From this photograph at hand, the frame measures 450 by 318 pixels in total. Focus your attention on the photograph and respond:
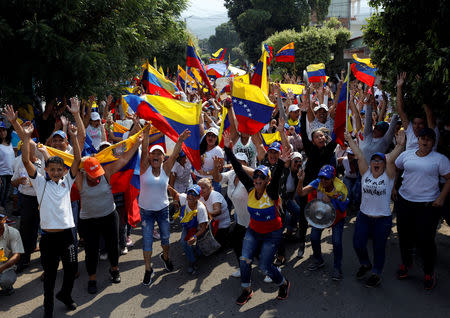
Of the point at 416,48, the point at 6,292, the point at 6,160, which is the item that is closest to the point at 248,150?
the point at 416,48

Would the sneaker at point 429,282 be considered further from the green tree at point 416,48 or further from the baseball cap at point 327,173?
the green tree at point 416,48

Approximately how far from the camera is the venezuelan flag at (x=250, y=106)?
6113 mm

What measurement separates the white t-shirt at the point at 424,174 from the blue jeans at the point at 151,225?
3.15m

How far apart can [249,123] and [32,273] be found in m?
3.84

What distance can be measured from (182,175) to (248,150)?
1348 millimetres

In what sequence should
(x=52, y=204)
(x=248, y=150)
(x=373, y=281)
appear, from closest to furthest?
(x=52, y=204), (x=373, y=281), (x=248, y=150)

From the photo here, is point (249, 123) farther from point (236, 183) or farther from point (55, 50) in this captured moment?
point (55, 50)

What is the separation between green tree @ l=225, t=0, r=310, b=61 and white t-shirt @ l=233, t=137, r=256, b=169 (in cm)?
4270

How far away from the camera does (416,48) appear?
5.07m

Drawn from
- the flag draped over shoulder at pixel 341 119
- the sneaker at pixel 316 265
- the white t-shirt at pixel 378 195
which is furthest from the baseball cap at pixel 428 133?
the sneaker at pixel 316 265

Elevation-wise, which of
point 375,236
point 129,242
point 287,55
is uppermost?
point 287,55

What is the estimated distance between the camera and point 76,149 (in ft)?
15.5

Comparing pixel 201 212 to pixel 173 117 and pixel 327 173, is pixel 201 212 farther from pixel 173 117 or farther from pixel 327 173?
pixel 327 173

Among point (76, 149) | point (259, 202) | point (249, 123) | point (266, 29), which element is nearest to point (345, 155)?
point (249, 123)
